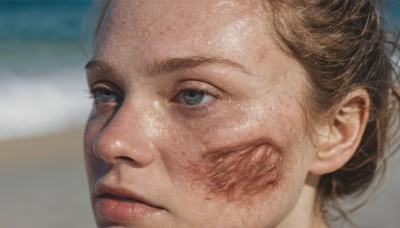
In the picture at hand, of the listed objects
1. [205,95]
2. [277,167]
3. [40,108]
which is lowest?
[277,167]

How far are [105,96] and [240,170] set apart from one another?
68cm

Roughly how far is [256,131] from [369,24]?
0.90 meters

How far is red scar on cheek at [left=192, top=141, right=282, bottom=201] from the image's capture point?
288 cm

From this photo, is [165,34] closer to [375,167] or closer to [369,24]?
[369,24]

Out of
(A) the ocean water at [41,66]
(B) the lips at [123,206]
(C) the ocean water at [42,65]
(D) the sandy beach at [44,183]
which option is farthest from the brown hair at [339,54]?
(D) the sandy beach at [44,183]

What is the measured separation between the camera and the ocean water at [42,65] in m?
10.8

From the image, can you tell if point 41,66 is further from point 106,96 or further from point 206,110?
point 206,110

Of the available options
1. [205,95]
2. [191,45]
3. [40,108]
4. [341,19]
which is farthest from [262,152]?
[40,108]

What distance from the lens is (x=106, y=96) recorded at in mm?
3119

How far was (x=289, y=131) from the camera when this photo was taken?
2.98 metres

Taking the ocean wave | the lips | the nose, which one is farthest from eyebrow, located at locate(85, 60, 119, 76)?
the ocean wave

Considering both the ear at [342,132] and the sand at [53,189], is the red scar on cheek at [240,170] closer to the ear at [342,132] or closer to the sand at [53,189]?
the ear at [342,132]

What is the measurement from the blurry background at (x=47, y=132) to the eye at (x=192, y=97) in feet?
4.45

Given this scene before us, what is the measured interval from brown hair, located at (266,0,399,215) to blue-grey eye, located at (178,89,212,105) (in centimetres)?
39
